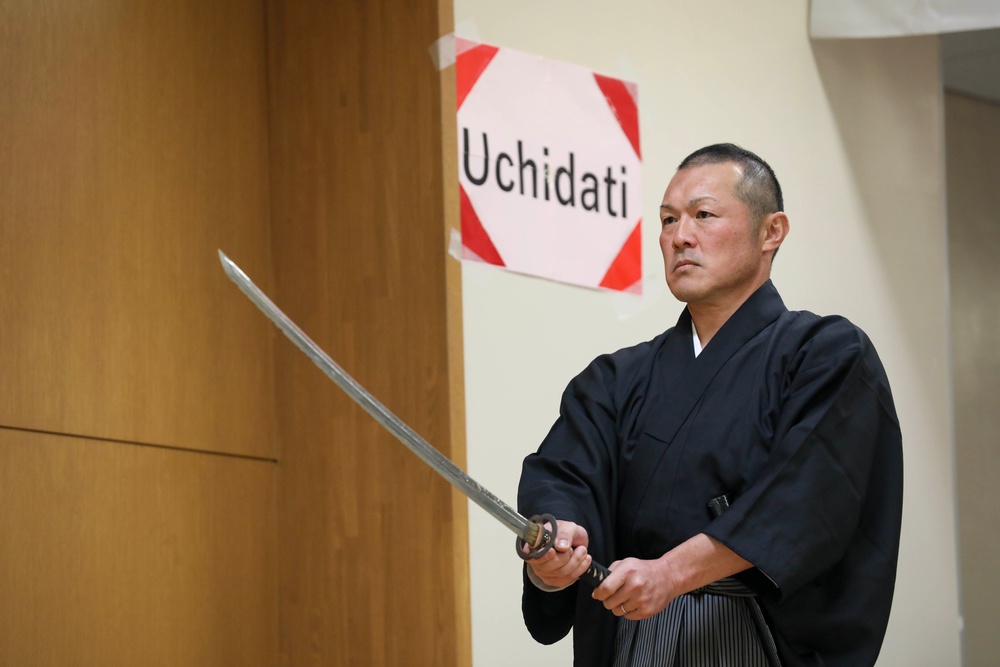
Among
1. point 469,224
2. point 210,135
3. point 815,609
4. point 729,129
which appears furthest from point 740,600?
point 729,129

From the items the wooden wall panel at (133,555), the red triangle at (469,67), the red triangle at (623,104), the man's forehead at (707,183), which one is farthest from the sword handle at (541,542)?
the red triangle at (623,104)

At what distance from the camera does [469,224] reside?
3326 mm

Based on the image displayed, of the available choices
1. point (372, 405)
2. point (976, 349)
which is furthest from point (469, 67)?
point (976, 349)

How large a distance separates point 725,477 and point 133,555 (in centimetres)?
158

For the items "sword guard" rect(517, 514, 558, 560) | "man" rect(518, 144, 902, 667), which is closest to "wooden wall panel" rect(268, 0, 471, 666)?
"man" rect(518, 144, 902, 667)

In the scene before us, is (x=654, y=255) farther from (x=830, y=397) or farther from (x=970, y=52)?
(x=970, y=52)

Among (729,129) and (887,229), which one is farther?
(887,229)

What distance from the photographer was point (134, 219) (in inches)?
126

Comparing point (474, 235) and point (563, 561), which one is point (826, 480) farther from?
point (474, 235)

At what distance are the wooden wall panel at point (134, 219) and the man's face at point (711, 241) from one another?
1399mm

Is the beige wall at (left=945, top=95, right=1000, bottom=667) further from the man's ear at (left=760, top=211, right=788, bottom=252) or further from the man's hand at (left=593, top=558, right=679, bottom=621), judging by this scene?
the man's hand at (left=593, top=558, right=679, bottom=621)

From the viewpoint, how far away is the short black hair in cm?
241

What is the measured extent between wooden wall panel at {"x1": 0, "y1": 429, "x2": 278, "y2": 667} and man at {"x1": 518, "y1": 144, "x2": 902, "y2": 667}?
3.85ft

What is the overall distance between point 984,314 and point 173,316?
396 centimetres
